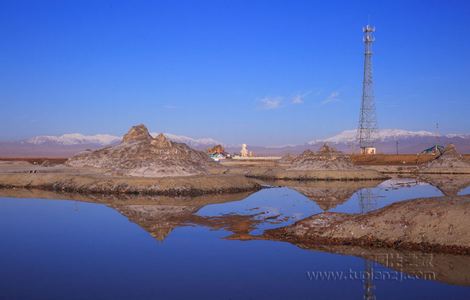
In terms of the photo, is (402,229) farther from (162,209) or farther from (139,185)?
(139,185)

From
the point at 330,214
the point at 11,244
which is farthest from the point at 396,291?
the point at 11,244

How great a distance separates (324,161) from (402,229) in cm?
3947

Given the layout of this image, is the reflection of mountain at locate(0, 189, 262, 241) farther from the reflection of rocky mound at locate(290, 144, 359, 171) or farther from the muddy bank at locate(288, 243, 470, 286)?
the reflection of rocky mound at locate(290, 144, 359, 171)

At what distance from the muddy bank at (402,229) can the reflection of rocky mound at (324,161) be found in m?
36.8

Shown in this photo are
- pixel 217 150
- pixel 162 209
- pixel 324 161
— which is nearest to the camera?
pixel 162 209

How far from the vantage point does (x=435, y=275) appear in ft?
39.1

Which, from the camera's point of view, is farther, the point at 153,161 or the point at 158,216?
the point at 153,161

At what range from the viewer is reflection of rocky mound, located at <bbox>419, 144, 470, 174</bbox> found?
60.3 m

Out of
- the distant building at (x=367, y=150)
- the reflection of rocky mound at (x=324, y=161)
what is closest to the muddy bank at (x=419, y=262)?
the reflection of rocky mound at (x=324, y=161)

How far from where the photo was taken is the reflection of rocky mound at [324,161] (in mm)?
54125

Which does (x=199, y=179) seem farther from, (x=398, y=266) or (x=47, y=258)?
(x=398, y=266)

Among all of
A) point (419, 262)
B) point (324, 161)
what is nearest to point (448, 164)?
point (324, 161)

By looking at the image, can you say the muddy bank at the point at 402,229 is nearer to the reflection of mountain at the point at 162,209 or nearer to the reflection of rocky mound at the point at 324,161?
the reflection of mountain at the point at 162,209

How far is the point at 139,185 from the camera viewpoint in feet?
111
